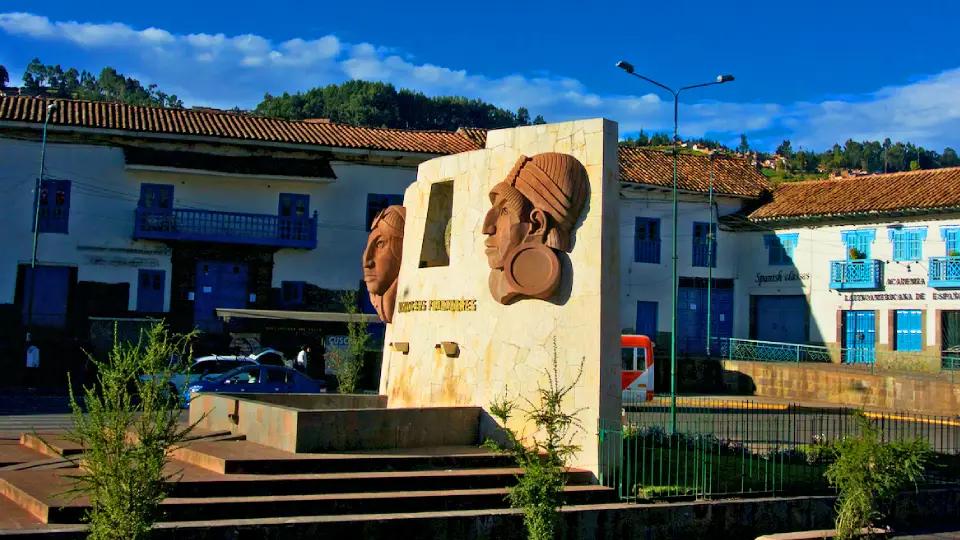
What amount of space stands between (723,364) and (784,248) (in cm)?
623

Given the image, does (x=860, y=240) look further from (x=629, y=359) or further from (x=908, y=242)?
(x=629, y=359)

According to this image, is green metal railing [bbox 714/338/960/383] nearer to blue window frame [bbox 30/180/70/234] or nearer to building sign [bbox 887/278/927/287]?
building sign [bbox 887/278/927/287]

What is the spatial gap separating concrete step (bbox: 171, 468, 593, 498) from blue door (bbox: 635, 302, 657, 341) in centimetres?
2861

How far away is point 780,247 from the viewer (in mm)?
40594

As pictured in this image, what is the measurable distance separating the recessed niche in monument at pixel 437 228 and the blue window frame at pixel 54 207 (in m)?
23.1

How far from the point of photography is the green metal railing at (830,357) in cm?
3294

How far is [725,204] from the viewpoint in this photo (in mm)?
42312

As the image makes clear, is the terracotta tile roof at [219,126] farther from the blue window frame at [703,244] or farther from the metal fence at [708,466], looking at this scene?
the metal fence at [708,466]

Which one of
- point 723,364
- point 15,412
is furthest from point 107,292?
point 723,364

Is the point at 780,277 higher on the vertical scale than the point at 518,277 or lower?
higher

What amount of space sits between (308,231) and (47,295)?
888 cm

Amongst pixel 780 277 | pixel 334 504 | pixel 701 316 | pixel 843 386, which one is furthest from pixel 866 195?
pixel 334 504

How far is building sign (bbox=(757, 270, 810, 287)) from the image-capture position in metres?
39.7

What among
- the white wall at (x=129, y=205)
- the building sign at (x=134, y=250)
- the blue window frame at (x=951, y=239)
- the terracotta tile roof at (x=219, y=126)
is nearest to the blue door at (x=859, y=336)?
the blue window frame at (x=951, y=239)
